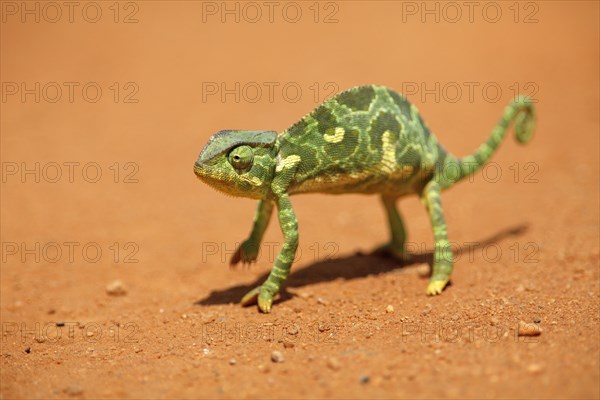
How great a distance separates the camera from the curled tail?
6164 millimetres

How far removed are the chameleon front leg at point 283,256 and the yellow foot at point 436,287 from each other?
1.33 meters

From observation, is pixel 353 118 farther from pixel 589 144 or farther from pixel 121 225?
pixel 589 144

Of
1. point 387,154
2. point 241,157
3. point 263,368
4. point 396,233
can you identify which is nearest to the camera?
point 263,368

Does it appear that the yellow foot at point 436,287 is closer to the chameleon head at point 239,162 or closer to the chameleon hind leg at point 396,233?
the chameleon hind leg at point 396,233

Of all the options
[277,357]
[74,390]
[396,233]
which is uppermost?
[396,233]

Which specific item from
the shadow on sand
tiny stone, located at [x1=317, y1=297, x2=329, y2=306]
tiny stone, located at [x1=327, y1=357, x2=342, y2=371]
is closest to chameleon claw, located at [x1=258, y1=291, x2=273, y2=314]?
the shadow on sand

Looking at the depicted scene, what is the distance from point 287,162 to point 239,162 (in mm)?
442

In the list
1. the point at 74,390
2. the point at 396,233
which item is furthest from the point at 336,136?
the point at 74,390

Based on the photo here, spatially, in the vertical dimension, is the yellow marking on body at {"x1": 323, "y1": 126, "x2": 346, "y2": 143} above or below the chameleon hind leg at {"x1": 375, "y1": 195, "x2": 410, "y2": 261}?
above

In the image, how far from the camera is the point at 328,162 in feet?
16.9

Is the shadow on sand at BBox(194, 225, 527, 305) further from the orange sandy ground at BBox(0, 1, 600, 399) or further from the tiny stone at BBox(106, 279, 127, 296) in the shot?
the tiny stone at BBox(106, 279, 127, 296)

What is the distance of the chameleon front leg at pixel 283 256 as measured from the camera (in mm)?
5016

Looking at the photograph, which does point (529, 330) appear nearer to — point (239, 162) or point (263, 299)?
point (263, 299)

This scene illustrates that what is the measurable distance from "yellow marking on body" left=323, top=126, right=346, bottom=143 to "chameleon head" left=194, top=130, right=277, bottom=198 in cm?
46
